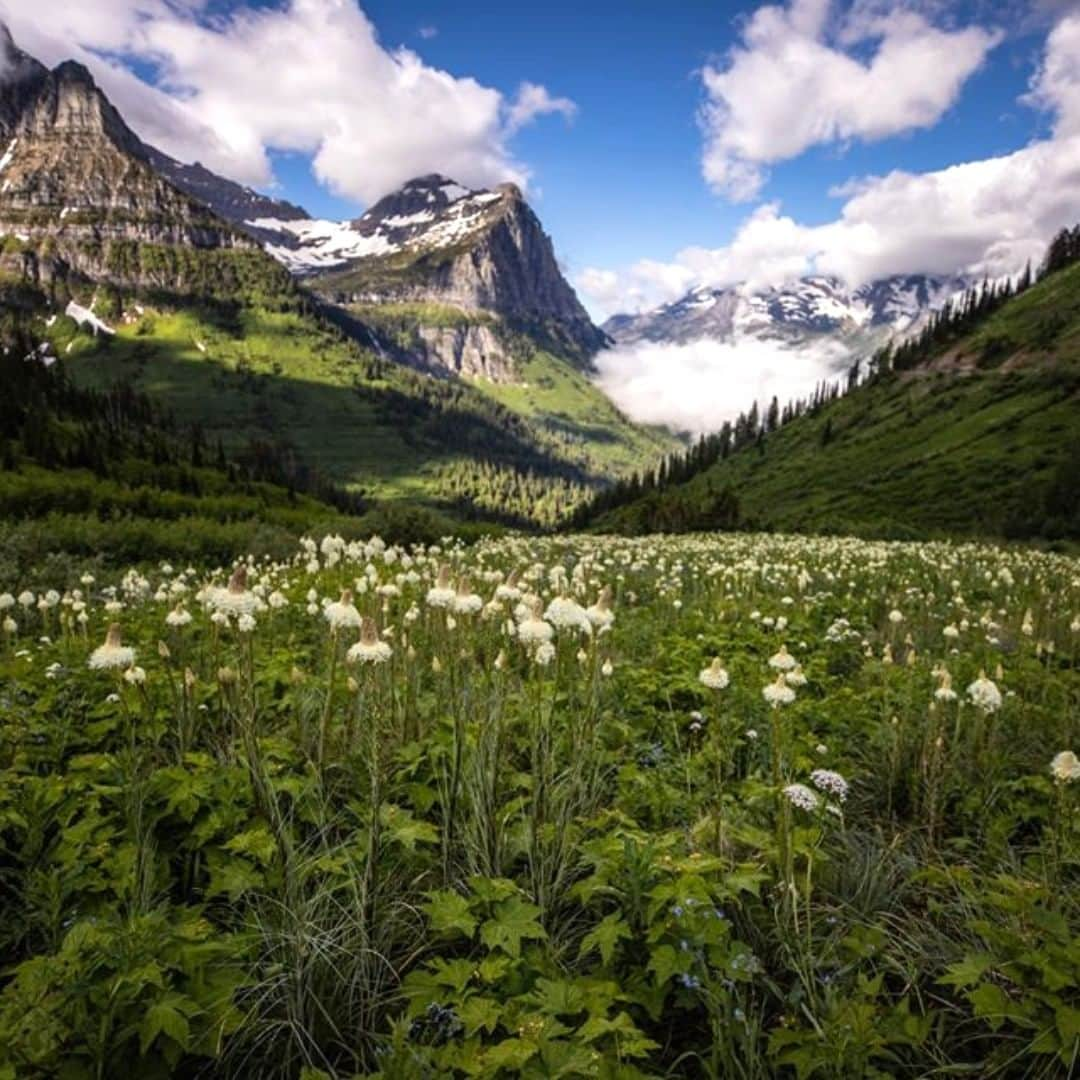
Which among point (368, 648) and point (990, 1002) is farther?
point (368, 648)

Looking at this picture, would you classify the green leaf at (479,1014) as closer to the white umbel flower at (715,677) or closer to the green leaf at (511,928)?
the green leaf at (511,928)

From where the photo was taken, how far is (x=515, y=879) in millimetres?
3963

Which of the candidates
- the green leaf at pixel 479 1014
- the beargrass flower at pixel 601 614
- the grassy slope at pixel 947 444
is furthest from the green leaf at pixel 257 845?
the grassy slope at pixel 947 444

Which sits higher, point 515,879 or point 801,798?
point 801,798

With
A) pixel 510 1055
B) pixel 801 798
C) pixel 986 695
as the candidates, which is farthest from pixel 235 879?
pixel 986 695

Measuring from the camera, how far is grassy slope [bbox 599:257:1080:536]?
2451 inches

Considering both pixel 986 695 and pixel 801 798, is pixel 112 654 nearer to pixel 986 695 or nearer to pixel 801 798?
pixel 801 798

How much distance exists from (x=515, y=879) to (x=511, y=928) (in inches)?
32.7

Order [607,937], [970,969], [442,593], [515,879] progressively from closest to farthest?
1. [970,969]
2. [607,937]
3. [515,879]
4. [442,593]

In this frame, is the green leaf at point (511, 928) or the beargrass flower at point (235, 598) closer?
the green leaf at point (511, 928)

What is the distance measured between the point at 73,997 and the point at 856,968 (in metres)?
3.47

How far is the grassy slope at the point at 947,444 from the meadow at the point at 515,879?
133 ft

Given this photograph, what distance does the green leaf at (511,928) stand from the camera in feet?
10.0

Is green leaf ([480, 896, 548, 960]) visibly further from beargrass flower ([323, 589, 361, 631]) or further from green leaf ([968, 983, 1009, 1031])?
beargrass flower ([323, 589, 361, 631])
